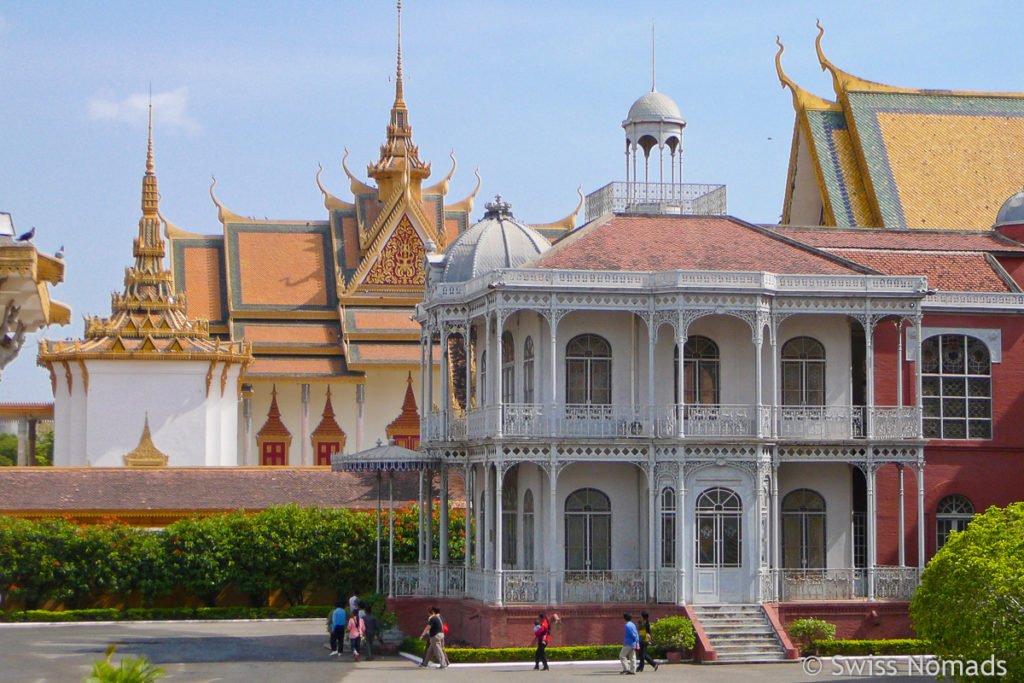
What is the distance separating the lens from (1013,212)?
38.8m

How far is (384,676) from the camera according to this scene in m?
28.6

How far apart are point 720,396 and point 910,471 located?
14.4ft

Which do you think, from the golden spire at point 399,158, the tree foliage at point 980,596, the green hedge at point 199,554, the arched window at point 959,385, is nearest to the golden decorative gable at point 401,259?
the golden spire at point 399,158

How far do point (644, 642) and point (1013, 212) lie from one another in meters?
15.1

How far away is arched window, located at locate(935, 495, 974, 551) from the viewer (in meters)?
34.7

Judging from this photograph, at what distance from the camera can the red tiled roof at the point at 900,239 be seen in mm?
37469

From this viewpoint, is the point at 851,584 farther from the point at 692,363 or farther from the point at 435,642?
the point at 435,642

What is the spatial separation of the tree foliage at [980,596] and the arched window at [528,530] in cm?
933

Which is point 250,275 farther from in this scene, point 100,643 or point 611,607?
point 611,607

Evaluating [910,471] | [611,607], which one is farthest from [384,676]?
[910,471]

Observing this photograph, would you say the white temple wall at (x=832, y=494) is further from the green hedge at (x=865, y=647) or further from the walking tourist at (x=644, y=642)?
the walking tourist at (x=644, y=642)

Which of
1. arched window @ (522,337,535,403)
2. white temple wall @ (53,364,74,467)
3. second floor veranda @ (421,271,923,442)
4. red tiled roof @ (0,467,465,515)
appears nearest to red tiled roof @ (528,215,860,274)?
second floor veranda @ (421,271,923,442)

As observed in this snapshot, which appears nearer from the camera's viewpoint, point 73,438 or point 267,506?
point 267,506

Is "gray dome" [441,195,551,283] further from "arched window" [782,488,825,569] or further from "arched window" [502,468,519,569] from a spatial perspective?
"arched window" [782,488,825,569]
